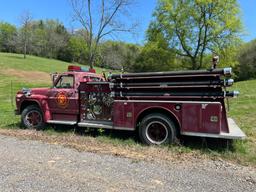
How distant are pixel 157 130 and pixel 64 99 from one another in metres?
3.05

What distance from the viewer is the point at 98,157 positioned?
648cm

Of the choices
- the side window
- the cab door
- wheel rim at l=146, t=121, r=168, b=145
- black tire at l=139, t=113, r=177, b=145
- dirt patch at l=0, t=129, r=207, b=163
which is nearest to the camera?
dirt patch at l=0, t=129, r=207, b=163

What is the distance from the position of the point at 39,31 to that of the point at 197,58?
2334 inches

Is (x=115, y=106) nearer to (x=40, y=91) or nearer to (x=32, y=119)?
(x=40, y=91)

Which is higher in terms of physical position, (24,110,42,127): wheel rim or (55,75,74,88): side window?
(55,75,74,88): side window


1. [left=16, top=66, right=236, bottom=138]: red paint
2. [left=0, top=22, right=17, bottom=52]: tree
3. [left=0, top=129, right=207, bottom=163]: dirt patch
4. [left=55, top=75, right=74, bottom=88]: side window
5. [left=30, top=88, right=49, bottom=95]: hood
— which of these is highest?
[left=0, top=22, right=17, bottom=52]: tree

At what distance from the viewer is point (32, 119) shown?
31.3ft

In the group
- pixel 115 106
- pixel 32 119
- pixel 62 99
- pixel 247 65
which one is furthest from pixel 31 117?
pixel 247 65

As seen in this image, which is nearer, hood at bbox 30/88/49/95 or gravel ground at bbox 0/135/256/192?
gravel ground at bbox 0/135/256/192

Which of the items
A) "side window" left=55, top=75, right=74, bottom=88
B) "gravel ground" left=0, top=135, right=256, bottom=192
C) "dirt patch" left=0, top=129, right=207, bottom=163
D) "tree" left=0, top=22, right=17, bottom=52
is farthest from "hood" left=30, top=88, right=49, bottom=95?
"tree" left=0, top=22, right=17, bottom=52

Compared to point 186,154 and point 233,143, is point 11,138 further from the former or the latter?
point 233,143

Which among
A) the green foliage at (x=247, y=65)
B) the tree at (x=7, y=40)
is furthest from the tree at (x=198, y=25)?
the tree at (x=7, y=40)

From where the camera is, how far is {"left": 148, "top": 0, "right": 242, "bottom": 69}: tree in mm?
31542

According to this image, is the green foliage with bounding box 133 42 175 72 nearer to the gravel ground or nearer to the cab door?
Answer: the cab door
